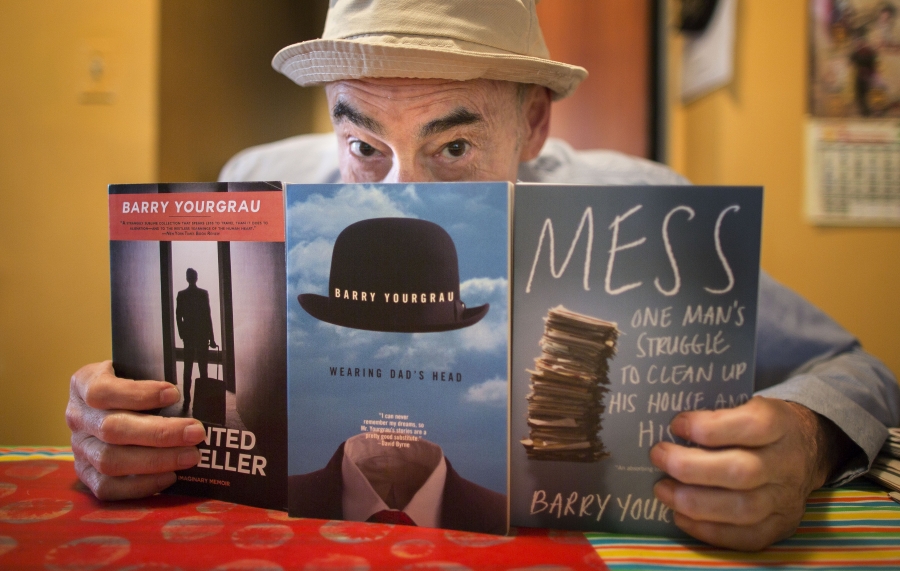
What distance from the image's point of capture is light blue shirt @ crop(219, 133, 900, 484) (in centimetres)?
69

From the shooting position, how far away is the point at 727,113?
5.27 feet

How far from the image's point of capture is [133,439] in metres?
0.62

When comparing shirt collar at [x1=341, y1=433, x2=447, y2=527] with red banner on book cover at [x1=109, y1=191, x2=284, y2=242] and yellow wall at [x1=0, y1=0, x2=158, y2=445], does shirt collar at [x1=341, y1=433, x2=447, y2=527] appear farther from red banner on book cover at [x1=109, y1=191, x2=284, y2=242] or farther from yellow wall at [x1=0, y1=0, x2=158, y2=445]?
yellow wall at [x1=0, y1=0, x2=158, y2=445]

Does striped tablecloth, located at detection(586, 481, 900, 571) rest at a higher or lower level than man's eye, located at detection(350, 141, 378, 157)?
lower

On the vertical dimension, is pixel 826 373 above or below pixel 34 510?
above

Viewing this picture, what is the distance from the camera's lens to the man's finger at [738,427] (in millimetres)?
521

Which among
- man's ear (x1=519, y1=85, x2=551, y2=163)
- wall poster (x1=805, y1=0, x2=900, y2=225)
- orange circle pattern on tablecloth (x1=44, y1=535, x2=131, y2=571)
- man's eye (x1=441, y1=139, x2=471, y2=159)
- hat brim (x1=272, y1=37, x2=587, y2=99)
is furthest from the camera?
wall poster (x1=805, y1=0, x2=900, y2=225)

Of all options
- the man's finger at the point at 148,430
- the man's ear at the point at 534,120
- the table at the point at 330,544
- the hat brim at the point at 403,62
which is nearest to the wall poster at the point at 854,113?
the man's ear at the point at 534,120

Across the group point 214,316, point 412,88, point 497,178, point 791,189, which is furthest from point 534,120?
point 791,189

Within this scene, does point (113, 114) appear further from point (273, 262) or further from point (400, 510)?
point (400, 510)

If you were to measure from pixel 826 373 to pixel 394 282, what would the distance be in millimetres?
723

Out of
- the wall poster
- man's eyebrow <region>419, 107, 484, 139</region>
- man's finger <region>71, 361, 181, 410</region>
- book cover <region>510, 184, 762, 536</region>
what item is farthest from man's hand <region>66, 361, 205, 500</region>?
the wall poster

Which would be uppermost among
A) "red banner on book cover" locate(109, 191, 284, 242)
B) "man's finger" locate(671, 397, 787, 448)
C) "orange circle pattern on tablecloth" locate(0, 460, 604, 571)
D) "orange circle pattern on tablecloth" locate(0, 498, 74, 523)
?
"red banner on book cover" locate(109, 191, 284, 242)

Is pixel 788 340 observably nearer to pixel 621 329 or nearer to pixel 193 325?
pixel 621 329
